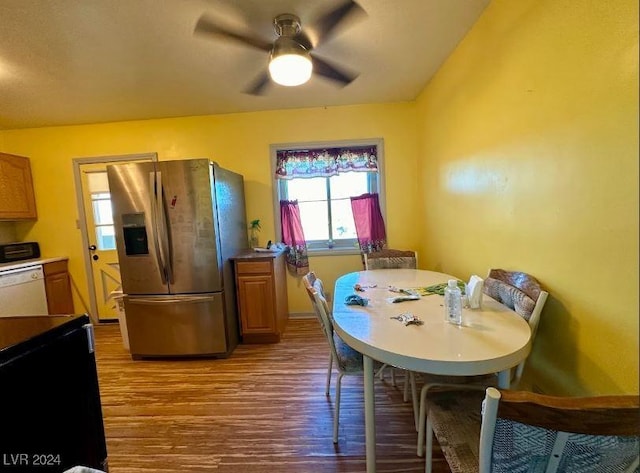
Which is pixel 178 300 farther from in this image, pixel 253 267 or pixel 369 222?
pixel 369 222

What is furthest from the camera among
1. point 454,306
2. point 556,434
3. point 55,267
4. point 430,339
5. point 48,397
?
point 55,267

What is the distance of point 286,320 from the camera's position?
340 centimetres

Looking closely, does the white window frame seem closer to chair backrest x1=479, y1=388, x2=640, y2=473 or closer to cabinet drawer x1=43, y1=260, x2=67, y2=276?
cabinet drawer x1=43, y1=260, x2=67, y2=276

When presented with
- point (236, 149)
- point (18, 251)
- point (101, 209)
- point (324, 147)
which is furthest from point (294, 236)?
point (18, 251)

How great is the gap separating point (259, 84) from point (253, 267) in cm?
160

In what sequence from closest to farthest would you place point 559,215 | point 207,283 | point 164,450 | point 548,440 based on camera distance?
point 548,440 < point 559,215 < point 164,450 < point 207,283

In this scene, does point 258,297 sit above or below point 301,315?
above

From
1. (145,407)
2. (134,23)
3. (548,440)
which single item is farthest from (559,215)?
(145,407)

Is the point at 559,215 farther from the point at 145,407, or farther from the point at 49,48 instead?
the point at 49,48

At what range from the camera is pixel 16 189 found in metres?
3.30

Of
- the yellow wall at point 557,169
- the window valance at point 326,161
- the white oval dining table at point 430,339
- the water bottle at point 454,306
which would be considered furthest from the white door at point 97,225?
the water bottle at point 454,306

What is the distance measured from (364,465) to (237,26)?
2581 mm

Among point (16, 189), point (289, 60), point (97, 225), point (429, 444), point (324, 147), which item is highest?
point (289, 60)

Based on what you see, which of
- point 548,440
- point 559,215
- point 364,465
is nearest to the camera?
point 548,440
